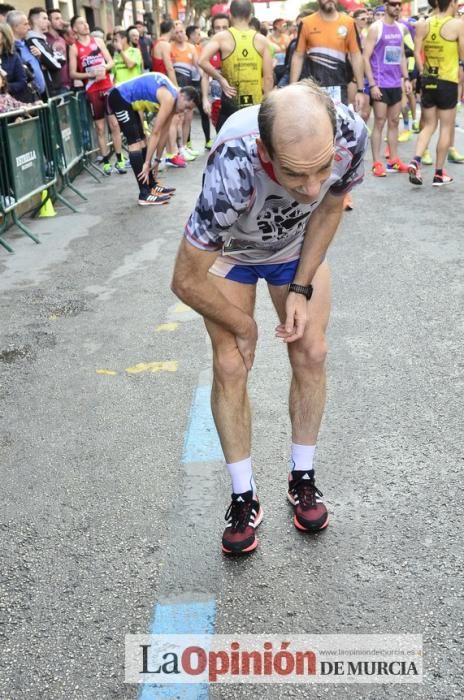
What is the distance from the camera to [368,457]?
382 cm

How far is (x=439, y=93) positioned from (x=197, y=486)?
7.72 metres

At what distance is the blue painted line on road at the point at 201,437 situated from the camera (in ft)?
12.9

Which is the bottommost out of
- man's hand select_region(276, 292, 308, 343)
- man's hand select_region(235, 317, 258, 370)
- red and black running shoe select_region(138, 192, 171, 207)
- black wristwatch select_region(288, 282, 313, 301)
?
red and black running shoe select_region(138, 192, 171, 207)

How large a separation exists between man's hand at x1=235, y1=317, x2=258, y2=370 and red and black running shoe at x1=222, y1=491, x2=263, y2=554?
53 cm

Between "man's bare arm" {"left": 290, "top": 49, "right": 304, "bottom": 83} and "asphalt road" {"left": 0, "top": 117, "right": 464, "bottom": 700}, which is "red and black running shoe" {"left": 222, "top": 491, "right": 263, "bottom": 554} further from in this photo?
"man's bare arm" {"left": 290, "top": 49, "right": 304, "bottom": 83}

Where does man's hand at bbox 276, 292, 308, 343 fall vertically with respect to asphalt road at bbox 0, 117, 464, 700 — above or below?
above

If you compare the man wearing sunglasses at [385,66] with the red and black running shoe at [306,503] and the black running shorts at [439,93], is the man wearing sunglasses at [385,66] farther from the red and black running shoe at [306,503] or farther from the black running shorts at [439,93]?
the red and black running shoe at [306,503]

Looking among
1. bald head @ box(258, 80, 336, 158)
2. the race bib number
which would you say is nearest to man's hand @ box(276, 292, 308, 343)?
bald head @ box(258, 80, 336, 158)

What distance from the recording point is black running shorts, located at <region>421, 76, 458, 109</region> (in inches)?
394

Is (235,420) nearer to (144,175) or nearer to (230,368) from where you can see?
(230,368)

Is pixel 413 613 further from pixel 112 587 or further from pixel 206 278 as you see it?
pixel 206 278

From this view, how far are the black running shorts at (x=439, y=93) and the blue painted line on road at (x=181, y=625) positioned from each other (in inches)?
333

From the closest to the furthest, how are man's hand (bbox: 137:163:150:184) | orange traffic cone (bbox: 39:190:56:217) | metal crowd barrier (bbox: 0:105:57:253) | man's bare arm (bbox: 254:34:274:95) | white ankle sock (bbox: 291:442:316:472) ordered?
white ankle sock (bbox: 291:442:316:472)
metal crowd barrier (bbox: 0:105:57:253)
man's bare arm (bbox: 254:34:274:95)
orange traffic cone (bbox: 39:190:56:217)
man's hand (bbox: 137:163:150:184)

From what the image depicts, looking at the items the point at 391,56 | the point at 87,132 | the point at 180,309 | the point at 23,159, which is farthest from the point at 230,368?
the point at 87,132
